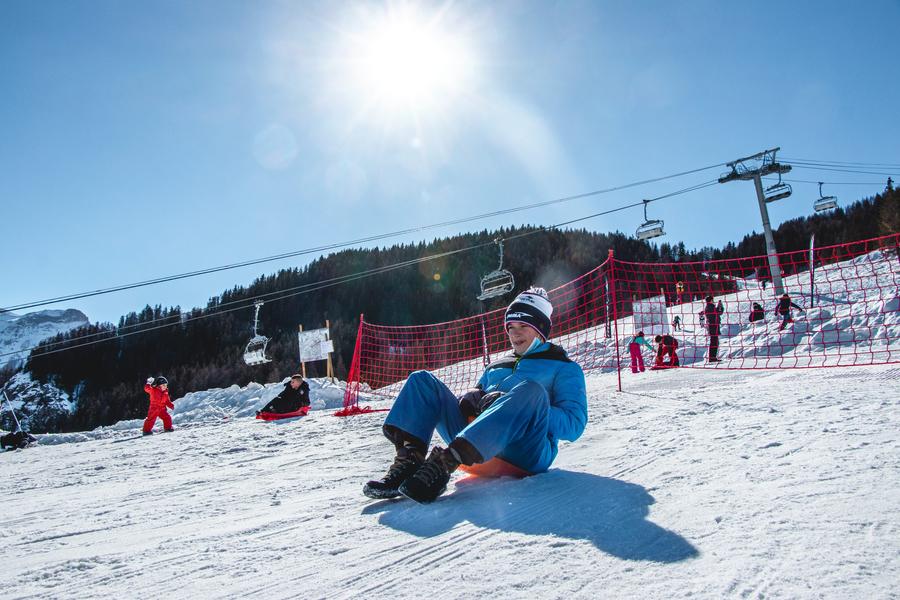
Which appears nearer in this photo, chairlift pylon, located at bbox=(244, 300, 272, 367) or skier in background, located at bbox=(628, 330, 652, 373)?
skier in background, located at bbox=(628, 330, 652, 373)

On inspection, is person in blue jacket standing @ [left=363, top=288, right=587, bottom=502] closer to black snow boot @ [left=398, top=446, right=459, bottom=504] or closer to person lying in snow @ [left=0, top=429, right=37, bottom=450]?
black snow boot @ [left=398, top=446, right=459, bottom=504]

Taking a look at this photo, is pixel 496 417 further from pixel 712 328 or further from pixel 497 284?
pixel 497 284

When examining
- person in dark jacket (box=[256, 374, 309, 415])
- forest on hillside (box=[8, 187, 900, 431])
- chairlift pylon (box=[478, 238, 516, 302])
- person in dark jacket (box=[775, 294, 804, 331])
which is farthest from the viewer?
forest on hillside (box=[8, 187, 900, 431])

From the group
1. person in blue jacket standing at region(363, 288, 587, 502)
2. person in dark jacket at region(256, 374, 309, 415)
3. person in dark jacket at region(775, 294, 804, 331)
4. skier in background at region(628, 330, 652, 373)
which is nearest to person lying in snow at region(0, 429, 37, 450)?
person in dark jacket at region(256, 374, 309, 415)

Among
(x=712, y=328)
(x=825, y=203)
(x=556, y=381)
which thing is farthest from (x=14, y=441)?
(x=825, y=203)

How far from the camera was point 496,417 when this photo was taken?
5.89 feet

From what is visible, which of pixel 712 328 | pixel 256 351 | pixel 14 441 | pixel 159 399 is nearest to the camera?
pixel 14 441

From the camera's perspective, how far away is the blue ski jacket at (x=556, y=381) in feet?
6.92

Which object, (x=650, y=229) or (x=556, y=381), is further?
(x=650, y=229)

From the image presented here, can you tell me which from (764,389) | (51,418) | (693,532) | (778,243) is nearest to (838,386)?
(764,389)

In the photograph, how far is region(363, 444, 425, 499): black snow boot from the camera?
1850 mm

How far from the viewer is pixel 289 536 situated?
5.01 feet

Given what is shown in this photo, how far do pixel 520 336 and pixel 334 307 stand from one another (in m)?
65.2

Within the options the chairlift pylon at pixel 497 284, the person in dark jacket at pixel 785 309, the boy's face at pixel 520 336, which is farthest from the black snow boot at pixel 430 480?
the person in dark jacket at pixel 785 309
